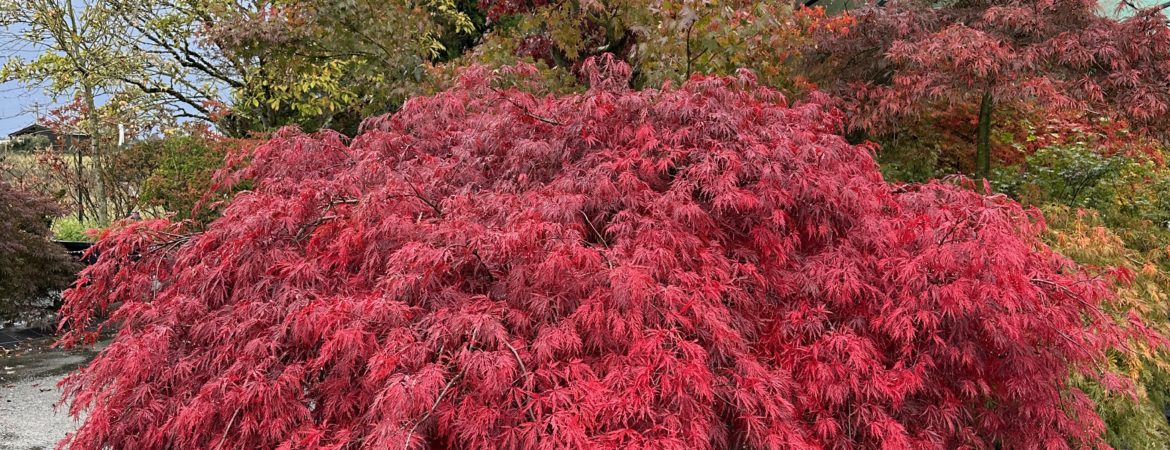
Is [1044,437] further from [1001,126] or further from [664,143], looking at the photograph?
[1001,126]

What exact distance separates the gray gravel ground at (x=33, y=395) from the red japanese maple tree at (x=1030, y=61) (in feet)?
18.0

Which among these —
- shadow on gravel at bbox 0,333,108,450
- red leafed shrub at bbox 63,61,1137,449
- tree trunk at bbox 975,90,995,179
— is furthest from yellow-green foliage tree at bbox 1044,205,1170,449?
shadow on gravel at bbox 0,333,108,450

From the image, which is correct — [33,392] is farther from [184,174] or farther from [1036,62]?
[1036,62]

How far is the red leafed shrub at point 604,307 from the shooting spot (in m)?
2.34

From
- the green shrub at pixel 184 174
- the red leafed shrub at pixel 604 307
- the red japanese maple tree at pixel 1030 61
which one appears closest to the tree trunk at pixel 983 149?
the red japanese maple tree at pixel 1030 61

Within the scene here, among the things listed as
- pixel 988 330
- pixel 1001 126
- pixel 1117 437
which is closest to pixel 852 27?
pixel 1001 126

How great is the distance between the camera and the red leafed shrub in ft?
7.66

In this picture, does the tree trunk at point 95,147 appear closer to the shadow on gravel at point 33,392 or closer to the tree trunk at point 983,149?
the shadow on gravel at point 33,392

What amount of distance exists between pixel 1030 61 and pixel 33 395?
7672 mm

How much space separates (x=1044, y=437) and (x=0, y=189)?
29.1 feet

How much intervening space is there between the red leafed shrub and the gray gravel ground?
70.2 inches

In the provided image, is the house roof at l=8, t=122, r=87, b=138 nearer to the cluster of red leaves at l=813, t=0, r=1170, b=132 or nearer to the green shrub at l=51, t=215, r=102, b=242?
the green shrub at l=51, t=215, r=102, b=242

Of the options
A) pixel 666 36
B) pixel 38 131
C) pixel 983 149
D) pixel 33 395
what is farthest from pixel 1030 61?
pixel 38 131

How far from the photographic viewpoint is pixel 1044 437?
2.98 metres
